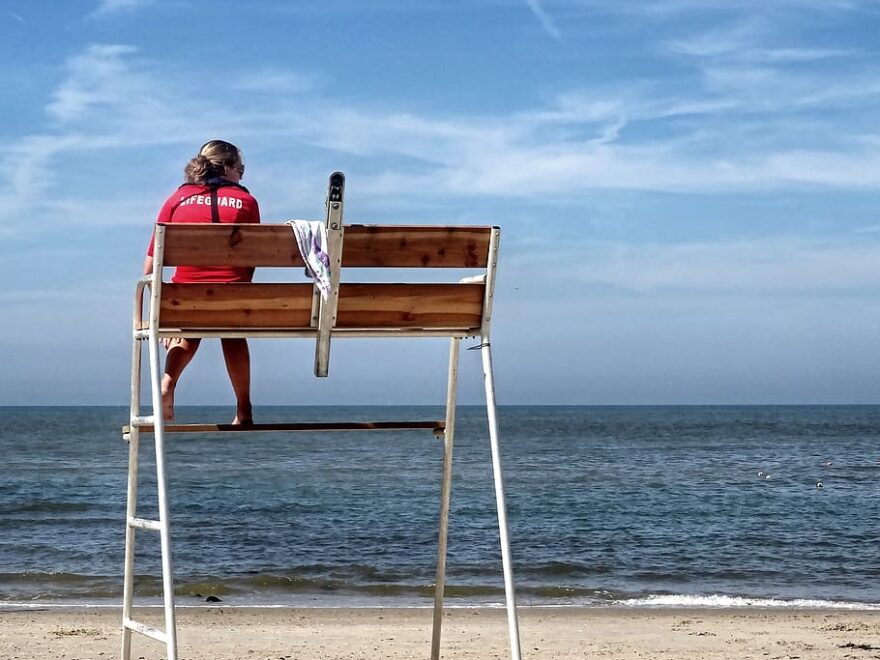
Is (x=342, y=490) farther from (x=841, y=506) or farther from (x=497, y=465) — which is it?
(x=497, y=465)

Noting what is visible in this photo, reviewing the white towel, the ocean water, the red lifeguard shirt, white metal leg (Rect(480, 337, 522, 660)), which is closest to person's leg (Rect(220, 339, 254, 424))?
the red lifeguard shirt

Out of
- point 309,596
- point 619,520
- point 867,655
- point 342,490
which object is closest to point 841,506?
point 619,520

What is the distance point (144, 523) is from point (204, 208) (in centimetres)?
118

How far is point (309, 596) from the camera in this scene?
12.3 m

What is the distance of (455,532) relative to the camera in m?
18.0

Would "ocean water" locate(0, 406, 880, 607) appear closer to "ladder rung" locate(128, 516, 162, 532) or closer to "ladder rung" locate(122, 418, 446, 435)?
"ladder rung" locate(128, 516, 162, 532)

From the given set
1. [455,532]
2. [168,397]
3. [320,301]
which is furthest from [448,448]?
[455,532]

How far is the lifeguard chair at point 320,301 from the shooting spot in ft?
13.3

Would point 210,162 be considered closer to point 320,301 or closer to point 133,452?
point 320,301

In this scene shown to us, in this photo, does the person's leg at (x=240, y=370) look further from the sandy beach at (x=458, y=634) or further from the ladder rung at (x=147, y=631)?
the sandy beach at (x=458, y=634)

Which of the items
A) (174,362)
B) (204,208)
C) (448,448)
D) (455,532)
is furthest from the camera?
(455,532)

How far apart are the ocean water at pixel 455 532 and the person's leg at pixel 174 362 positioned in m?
7.46

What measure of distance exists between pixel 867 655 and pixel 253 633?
4445 mm

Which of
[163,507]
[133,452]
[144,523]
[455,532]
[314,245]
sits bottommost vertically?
[455,532]
